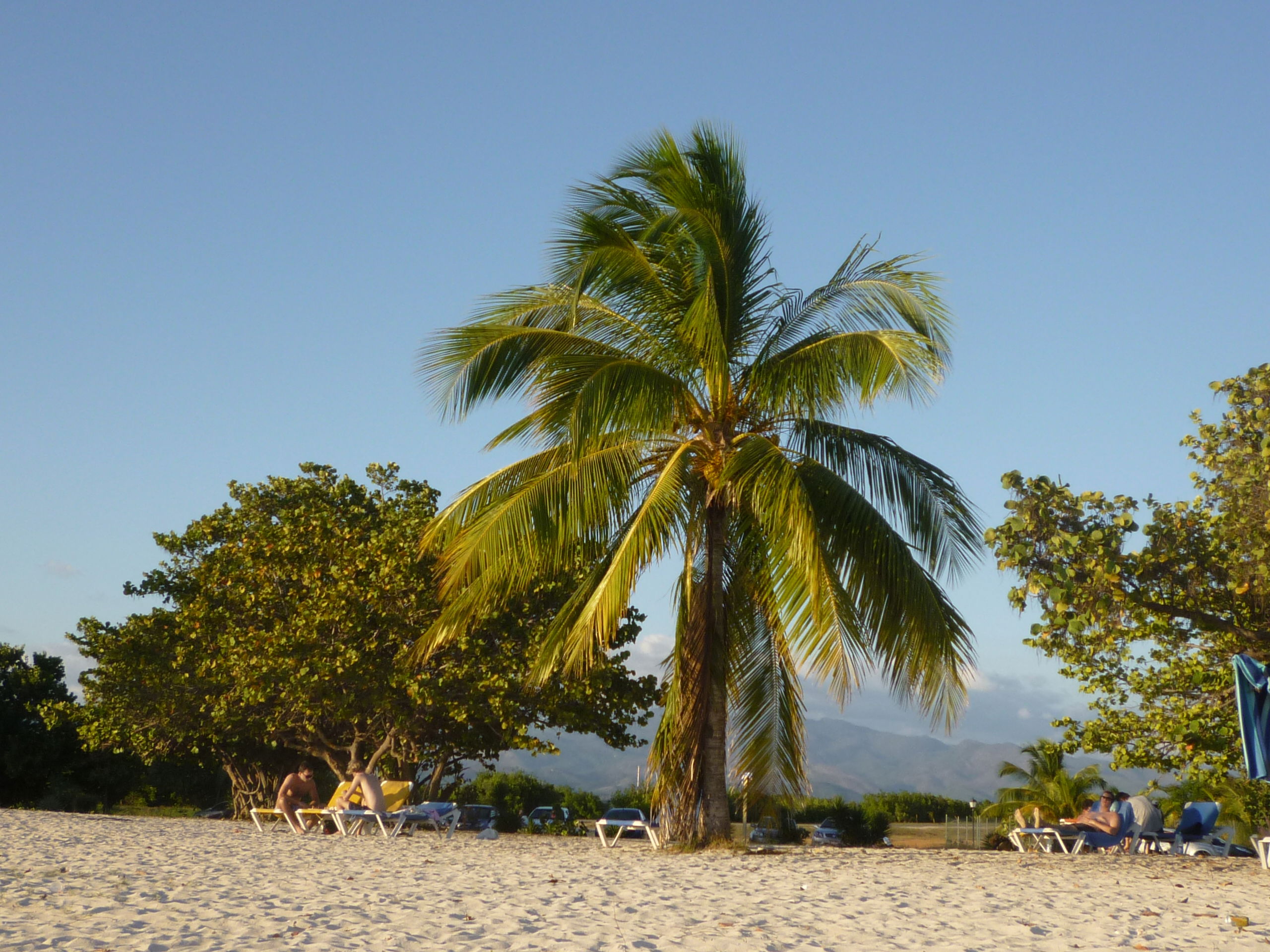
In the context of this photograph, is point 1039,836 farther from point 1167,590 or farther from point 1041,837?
point 1167,590

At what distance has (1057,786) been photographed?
106 ft

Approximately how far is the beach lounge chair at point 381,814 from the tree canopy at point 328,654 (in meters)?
1.98

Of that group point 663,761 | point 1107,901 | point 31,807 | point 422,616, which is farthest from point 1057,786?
point 31,807

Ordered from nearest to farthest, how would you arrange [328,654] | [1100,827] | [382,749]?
[1100,827] → [328,654] → [382,749]

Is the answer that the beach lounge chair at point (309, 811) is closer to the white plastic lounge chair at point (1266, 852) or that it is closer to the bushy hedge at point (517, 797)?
the white plastic lounge chair at point (1266, 852)

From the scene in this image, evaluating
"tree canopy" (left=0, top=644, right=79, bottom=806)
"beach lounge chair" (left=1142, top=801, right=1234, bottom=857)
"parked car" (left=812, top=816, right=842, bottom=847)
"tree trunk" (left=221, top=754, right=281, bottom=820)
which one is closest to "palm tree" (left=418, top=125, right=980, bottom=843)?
"beach lounge chair" (left=1142, top=801, right=1234, bottom=857)

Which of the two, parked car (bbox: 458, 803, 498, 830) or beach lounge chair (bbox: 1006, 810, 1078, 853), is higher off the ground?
Answer: beach lounge chair (bbox: 1006, 810, 1078, 853)

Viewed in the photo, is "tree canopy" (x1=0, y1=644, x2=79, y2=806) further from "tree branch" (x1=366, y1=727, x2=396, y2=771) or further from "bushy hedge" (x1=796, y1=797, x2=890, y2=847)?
"bushy hedge" (x1=796, y1=797, x2=890, y2=847)

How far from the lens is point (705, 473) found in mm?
12148

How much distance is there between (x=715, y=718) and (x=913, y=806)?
28.5 metres

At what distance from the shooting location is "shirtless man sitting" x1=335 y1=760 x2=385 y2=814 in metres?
13.8

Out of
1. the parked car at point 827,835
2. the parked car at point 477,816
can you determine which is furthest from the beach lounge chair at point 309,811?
the parked car at point 827,835

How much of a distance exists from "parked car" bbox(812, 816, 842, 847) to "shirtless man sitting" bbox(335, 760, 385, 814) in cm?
1842

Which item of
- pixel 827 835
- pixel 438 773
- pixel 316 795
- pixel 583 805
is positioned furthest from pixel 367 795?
pixel 827 835
